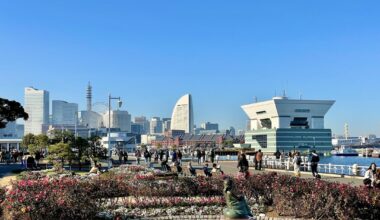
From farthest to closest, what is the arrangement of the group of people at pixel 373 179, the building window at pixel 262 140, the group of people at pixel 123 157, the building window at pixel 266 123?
the building window at pixel 266 123
the building window at pixel 262 140
the group of people at pixel 123 157
the group of people at pixel 373 179

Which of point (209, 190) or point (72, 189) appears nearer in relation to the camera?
point (72, 189)

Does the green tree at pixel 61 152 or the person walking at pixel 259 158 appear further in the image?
the person walking at pixel 259 158

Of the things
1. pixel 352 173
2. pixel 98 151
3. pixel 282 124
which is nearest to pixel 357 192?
pixel 352 173

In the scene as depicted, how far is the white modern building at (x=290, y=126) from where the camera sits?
156500 mm

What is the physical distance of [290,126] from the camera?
169m

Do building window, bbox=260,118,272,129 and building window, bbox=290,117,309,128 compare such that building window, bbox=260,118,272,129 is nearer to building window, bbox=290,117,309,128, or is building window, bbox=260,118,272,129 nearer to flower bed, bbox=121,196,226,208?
building window, bbox=290,117,309,128

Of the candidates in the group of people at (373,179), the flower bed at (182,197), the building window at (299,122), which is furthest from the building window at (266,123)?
the flower bed at (182,197)

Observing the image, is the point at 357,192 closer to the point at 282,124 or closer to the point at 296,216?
the point at 296,216

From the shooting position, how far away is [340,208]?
13930 millimetres

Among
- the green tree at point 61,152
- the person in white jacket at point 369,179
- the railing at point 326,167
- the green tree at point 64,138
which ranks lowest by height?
the railing at point 326,167

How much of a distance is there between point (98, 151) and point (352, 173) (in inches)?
1243

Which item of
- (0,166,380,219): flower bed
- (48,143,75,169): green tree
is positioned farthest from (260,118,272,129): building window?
(0,166,380,219): flower bed

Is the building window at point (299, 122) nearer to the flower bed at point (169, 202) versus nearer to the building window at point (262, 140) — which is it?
the building window at point (262, 140)

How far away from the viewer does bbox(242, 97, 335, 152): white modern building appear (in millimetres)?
156500
